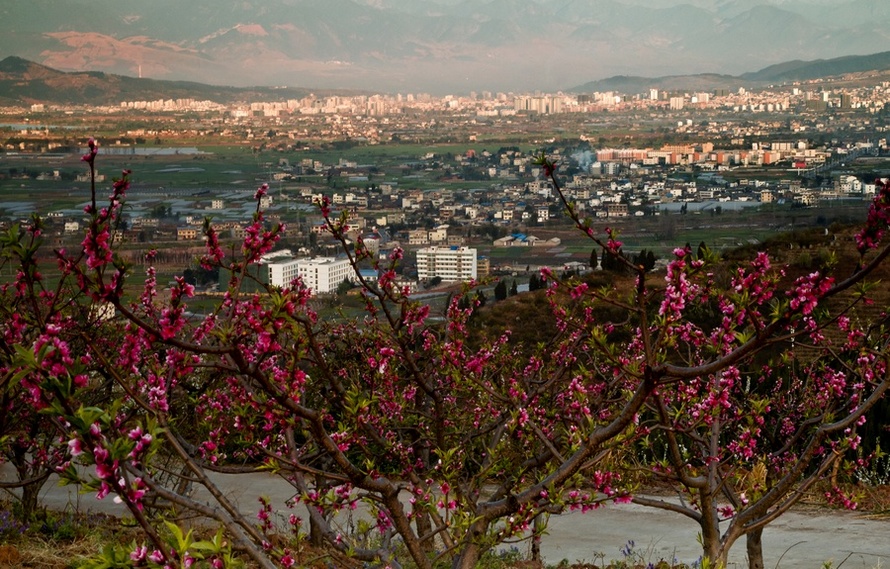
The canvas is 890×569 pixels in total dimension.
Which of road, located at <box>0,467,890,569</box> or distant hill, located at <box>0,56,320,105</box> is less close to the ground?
distant hill, located at <box>0,56,320,105</box>

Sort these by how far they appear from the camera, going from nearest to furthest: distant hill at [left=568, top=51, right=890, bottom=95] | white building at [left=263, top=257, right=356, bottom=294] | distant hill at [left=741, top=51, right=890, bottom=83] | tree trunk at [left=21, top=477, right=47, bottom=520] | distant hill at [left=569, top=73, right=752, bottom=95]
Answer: tree trunk at [left=21, top=477, right=47, bottom=520] → white building at [left=263, top=257, right=356, bottom=294] → distant hill at [left=741, top=51, right=890, bottom=83] → distant hill at [left=568, top=51, right=890, bottom=95] → distant hill at [left=569, top=73, right=752, bottom=95]

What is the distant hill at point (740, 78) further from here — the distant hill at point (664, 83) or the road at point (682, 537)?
the road at point (682, 537)

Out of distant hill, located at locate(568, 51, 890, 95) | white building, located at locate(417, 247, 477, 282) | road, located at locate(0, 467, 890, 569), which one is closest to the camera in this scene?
road, located at locate(0, 467, 890, 569)

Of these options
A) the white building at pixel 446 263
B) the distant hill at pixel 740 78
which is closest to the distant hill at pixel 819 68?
the distant hill at pixel 740 78

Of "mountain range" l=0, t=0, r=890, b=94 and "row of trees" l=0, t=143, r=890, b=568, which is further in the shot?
"mountain range" l=0, t=0, r=890, b=94

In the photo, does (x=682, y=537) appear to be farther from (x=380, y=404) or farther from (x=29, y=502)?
(x=29, y=502)

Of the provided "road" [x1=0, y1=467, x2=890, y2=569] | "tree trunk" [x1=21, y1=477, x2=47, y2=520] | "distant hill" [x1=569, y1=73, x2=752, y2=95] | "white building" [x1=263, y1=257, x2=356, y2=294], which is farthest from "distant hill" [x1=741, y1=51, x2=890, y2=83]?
"tree trunk" [x1=21, y1=477, x2=47, y2=520]

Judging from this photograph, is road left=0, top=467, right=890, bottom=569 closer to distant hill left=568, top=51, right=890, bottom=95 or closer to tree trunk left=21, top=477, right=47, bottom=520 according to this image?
tree trunk left=21, top=477, right=47, bottom=520
